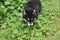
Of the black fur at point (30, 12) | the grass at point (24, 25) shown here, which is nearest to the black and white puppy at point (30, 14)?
the black fur at point (30, 12)

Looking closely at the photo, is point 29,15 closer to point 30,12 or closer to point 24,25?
point 30,12

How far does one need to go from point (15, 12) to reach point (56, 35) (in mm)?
1585

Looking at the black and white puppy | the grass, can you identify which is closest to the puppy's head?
the black and white puppy

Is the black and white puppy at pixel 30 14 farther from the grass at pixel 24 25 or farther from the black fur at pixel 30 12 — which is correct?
the grass at pixel 24 25

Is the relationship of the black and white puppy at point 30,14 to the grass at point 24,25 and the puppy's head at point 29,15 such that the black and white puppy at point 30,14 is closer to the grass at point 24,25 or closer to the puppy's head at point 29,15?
the puppy's head at point 29,15

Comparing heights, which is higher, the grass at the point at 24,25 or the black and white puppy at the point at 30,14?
the black and white puppy at the point at 30,14

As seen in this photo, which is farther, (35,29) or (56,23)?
(56,23)

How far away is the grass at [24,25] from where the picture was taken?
217 inches

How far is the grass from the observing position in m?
5.50

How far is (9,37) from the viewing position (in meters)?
5.49

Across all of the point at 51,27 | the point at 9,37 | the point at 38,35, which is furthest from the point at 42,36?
the point at 9,37

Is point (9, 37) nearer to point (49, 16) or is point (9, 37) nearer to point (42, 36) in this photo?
point (42, 36)

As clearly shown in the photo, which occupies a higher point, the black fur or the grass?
the black fur

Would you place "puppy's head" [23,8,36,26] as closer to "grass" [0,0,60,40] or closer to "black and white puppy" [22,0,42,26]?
"black and white puppy" [22,0,42,26]
